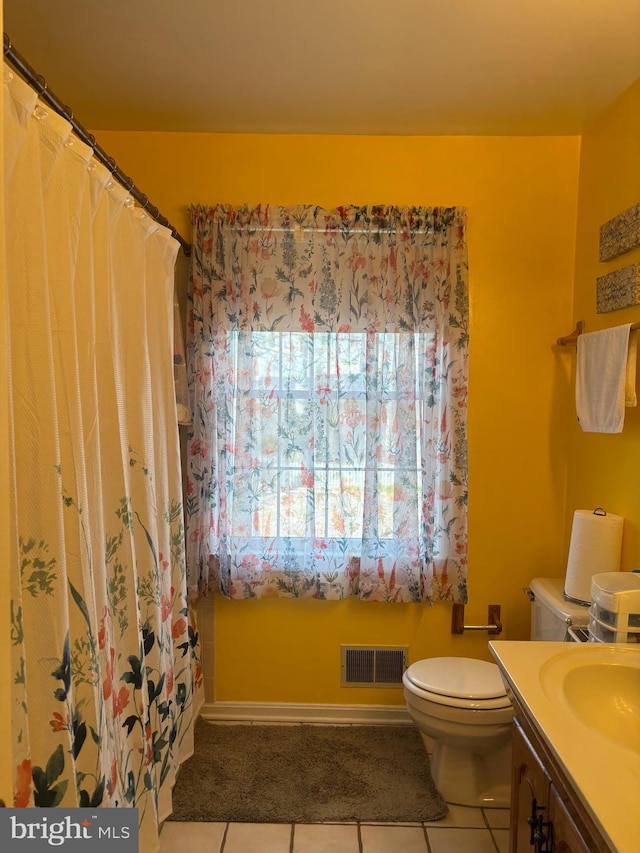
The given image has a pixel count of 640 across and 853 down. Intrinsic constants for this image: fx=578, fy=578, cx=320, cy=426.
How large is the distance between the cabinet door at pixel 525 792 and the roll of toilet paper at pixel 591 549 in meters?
0.75

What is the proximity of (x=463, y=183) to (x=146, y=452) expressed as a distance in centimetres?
171

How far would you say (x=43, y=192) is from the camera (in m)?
1.10

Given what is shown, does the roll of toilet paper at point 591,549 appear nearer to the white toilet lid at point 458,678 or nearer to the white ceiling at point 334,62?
the white toilet lid at point 458,678

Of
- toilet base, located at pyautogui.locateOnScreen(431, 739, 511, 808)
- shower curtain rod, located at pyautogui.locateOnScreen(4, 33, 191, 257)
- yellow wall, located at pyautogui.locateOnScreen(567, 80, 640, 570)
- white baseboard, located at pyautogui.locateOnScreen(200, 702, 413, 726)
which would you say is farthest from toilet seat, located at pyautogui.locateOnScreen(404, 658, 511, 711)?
shower curtain rod, located at pyautogui.locateOnScreen(4, 33, 191, 257)

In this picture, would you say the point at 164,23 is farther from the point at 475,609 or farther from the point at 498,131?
the point at 475,609

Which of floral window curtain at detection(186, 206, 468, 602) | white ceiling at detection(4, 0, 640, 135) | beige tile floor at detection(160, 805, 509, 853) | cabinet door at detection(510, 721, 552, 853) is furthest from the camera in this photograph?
floral window curtain at detection(186, 206, 468, 602)

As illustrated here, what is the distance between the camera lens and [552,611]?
2080 millimetres

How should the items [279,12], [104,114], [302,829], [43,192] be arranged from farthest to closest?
1. [104,114]
2. [302,829]
3. [279,12]
4. [43,192]


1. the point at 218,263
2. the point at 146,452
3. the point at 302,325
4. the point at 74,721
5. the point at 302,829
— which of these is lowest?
the point at 302,829

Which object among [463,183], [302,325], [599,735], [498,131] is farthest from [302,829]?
[498,131]

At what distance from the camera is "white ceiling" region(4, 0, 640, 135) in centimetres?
164

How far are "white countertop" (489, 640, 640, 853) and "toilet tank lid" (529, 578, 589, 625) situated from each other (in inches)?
18.5

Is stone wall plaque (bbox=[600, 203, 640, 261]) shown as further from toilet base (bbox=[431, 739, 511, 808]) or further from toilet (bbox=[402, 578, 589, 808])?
toilet base (bbox=[431, 739, 511, 808])

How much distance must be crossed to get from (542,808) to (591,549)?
0.98 metres
